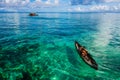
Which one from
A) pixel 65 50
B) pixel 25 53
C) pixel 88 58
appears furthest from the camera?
pixel 65 50

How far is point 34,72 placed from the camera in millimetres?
22250

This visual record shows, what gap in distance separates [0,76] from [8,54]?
7800 mm

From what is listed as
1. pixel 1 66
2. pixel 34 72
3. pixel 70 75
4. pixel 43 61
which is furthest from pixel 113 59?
pixel 1 66

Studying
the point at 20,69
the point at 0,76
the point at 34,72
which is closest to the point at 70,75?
the point at 34,72

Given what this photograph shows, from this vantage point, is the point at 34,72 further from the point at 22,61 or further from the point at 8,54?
the point at 8,54

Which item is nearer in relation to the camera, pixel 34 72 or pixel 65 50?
pixel 34 72

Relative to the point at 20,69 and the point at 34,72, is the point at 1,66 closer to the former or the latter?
the point at 20,69

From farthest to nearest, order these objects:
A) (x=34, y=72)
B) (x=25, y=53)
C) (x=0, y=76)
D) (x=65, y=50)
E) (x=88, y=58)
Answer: (x=65, y=50), (x=25, y=53), (x=88, y=58), (x=34, y=72), (x=0, y=76)

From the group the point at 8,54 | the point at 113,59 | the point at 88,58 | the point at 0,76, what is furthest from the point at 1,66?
the point at 113,59

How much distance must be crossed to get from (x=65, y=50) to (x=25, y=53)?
25.7 feet

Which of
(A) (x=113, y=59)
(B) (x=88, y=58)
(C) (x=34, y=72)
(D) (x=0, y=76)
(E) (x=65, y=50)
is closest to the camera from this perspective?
(D) (x=0, y=76)

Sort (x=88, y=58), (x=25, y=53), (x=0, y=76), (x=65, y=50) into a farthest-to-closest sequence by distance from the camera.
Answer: (x=65, y=50) → (x=25, y=53) → (x=88, y=58) → (x=0, y=76)

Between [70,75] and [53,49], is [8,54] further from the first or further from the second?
[70,75]

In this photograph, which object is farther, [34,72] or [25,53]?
[25,53]
